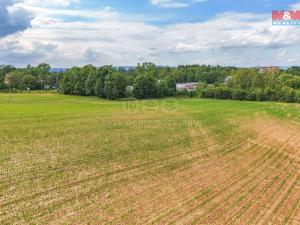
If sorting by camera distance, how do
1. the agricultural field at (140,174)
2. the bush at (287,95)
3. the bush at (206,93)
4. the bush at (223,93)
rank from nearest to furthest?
the agricultural field at (140,174)
the bush at (287,95)
the bush at (223,93)
the bush at (206,93)

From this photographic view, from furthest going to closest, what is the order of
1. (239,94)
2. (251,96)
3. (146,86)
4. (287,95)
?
(146,86) < (239,94) < (251,96) < (287,95)

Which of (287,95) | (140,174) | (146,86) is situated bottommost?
(140,174)


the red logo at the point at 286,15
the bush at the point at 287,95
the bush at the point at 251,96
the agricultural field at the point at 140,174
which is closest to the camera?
the agricultural field at the point at 140,174

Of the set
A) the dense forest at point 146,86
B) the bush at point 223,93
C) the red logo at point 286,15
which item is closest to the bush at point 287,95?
the dense forest at point 146,86

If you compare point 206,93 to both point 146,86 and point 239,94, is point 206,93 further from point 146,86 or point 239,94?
point 146,86

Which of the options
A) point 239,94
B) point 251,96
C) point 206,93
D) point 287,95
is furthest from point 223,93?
point 287,95

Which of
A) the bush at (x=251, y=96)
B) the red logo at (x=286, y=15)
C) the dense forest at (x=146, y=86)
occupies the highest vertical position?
the red logo at (x=286, y=15)

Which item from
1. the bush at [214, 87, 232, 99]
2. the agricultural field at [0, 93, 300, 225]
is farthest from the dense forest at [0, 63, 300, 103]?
the agricultural field at [0, 93, 300, 225]

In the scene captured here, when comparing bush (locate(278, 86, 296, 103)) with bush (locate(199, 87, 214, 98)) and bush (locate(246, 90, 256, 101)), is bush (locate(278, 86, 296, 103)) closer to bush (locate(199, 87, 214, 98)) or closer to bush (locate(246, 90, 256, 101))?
bush (locate(246, 90, 256, 101))

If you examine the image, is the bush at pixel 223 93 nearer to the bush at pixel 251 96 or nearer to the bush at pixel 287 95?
the bush at pixel 251 96
